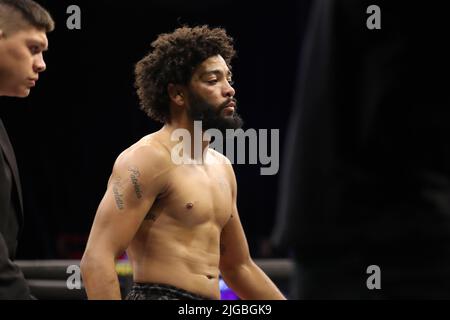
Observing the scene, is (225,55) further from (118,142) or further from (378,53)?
(118,142)

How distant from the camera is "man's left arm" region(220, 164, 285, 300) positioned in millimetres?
2479

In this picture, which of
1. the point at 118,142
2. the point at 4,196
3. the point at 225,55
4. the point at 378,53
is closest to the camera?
the point at 378,53

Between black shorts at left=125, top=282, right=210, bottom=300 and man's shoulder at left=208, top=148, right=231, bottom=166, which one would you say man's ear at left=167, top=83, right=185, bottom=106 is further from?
black shorts at left=125, top=282, right=210, bottom=300

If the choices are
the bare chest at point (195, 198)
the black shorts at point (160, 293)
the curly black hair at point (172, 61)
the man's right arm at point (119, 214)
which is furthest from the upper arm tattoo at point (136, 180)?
the curly black hair at point (172, 61)

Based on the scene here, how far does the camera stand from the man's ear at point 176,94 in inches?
98.5

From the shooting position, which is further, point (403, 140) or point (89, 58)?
point (89, 58)

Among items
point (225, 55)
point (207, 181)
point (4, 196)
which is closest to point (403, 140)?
point (4, 196)

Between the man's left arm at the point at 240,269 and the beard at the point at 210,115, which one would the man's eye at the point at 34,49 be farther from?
the man's left arm at the point at 240,269

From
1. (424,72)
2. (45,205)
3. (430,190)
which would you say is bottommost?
(45,205)

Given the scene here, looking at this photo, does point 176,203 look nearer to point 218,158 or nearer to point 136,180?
point 136,180

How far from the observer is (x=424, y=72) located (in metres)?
0.74

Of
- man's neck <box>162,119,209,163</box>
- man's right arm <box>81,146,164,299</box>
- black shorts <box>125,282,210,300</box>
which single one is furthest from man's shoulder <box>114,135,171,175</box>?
black shorts <box>125,282,210,300</box>

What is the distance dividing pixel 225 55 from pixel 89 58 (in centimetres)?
237

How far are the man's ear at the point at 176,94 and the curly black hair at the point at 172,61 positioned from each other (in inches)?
0.6
